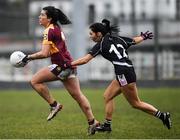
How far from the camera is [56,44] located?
11.6 metres

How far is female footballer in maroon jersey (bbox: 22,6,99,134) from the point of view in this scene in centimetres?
1149

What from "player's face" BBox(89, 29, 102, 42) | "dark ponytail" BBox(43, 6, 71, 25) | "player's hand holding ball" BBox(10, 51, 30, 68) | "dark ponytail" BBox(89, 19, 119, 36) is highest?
"dark ponytail" BBox(43, 6, 71, 25)

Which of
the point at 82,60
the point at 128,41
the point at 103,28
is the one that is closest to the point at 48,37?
the point at 82,60

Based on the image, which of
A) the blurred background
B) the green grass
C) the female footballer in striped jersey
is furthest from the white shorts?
the blurred background

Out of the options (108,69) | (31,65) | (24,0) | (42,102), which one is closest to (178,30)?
(108,69)

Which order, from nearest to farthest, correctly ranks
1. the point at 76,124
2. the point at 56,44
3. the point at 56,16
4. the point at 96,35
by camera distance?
the point at 96,35 < the point at 56,44 < the point at 56,16 < the point at 76,124

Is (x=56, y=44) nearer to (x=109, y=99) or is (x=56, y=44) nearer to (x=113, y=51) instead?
(x=113, y=51)

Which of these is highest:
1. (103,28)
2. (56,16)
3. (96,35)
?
(56,16)

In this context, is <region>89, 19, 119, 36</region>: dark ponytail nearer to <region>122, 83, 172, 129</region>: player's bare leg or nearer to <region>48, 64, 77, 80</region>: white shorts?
<region>48, 64, 77, 80</region>: white shorts

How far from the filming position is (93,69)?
31.8m

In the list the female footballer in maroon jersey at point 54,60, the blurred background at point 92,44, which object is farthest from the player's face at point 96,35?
the blurred background at point 92,44

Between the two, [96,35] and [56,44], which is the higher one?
[96,35]

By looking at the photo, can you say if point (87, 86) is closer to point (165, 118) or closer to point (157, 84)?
point (157, 84)

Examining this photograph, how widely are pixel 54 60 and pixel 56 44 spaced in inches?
10.6
